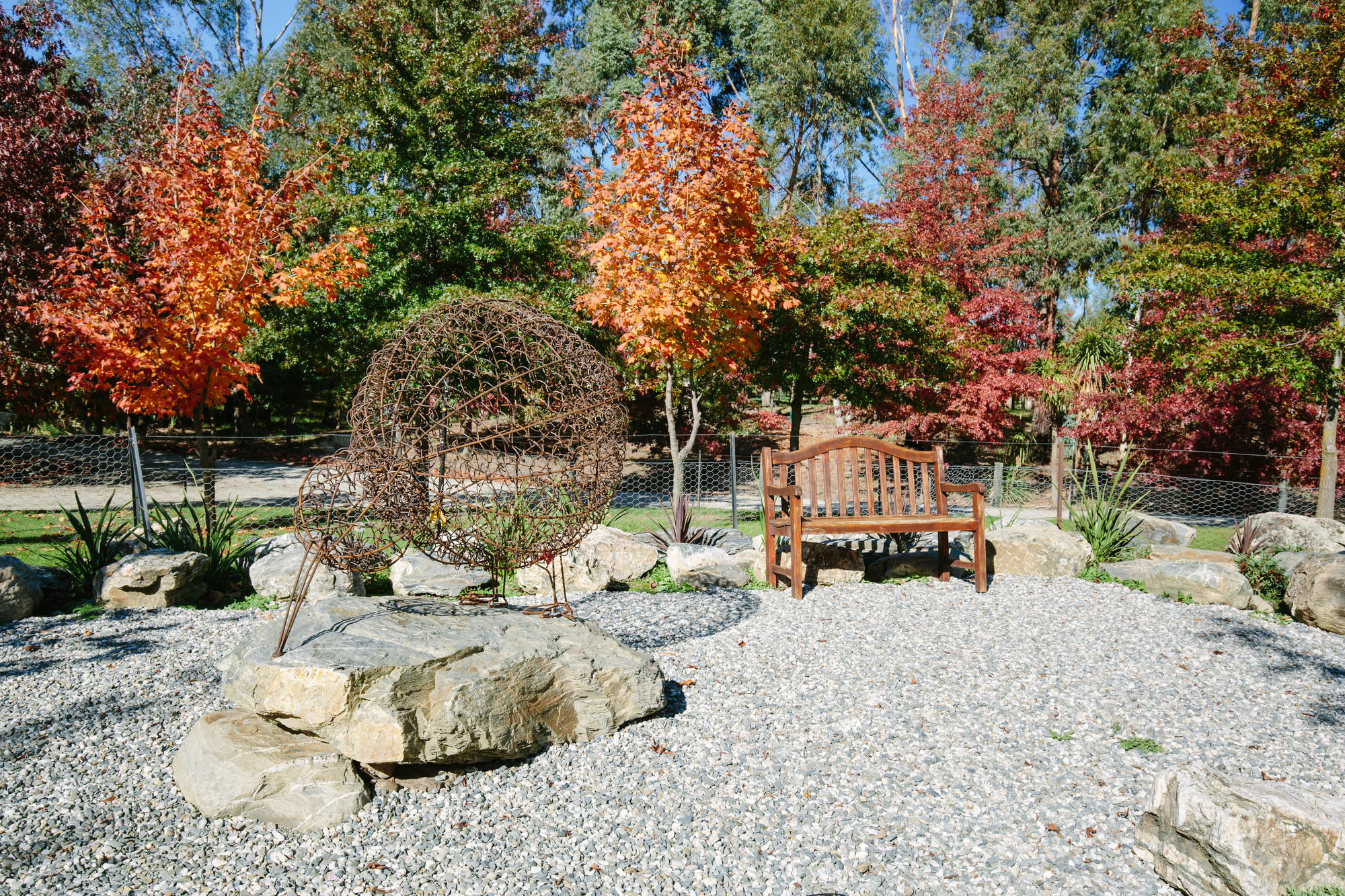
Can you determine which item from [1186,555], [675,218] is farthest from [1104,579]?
[675,218]

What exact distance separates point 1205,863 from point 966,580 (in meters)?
4.27

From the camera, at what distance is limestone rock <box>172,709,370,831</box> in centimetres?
314

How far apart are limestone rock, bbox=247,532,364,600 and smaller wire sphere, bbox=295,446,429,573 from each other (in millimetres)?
1747

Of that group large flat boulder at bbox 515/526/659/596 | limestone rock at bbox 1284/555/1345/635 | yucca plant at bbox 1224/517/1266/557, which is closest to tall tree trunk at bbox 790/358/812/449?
large flat boulder at bbox 515/526/659/596

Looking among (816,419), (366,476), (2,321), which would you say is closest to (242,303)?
(2,321)

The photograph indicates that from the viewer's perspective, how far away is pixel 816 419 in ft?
80.4

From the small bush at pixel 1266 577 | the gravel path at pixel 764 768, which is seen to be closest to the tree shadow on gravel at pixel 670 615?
the gravel path at pixel 764 768

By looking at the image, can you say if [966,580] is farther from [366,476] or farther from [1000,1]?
[1000,1]

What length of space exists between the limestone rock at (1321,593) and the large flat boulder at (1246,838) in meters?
3.58

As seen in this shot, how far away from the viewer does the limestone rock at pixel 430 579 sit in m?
6.11

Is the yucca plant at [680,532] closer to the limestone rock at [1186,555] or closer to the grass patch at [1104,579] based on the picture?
the grass patch at [1104,579]

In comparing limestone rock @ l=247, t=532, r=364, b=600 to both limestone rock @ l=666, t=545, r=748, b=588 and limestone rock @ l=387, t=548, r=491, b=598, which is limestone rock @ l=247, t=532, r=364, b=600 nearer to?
limestone rock @ l=387, t=548, r=491, b=598

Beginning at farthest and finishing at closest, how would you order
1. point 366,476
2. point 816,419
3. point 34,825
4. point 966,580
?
1. point 816,419
2. point 966,580
3. point 366,476
4. point 34,825

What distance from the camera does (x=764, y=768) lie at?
11.5 feet
